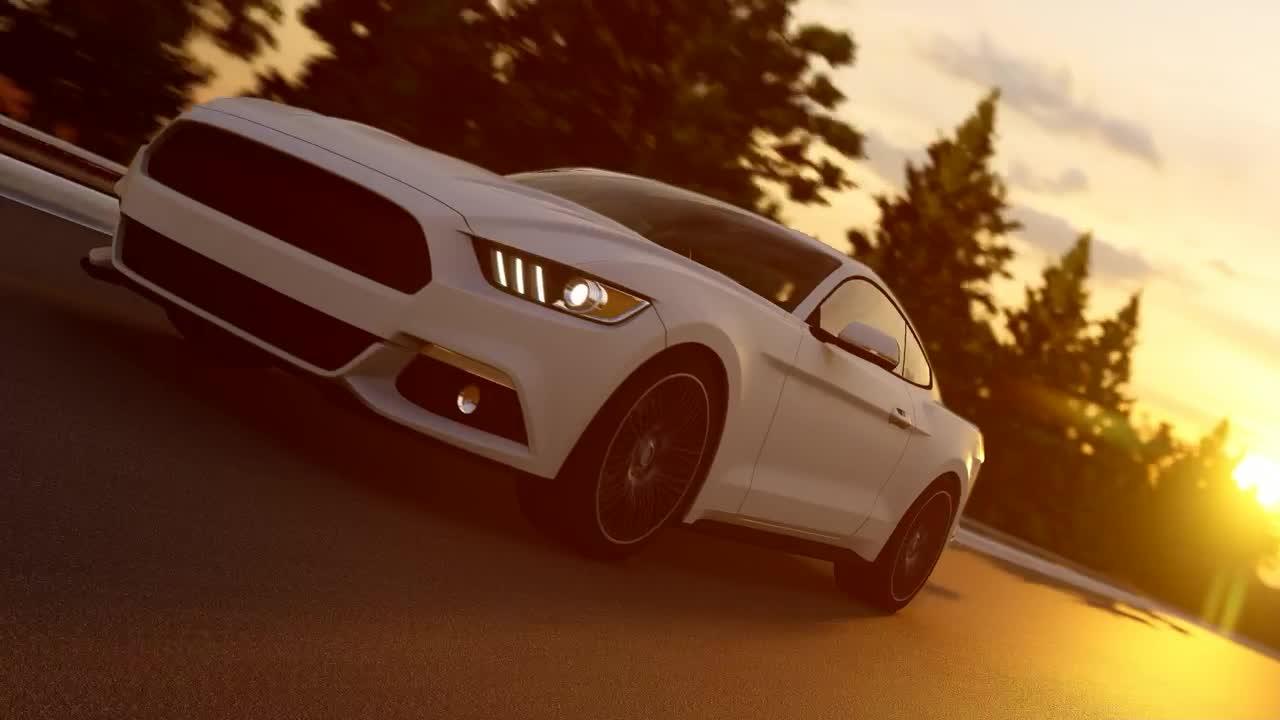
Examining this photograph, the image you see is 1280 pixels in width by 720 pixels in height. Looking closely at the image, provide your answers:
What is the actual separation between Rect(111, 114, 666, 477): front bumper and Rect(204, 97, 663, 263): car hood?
12 cm

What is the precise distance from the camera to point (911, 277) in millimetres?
72438

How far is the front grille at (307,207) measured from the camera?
5938 mm

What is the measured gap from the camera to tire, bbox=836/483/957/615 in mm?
8625

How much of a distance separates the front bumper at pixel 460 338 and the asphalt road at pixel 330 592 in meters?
0.45

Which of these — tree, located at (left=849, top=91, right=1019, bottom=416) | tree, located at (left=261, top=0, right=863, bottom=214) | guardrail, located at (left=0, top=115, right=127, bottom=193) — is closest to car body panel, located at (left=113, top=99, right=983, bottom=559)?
guardrail, located at (left=0, top=115, right=127, bottom=193)

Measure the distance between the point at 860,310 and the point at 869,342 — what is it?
688 mm

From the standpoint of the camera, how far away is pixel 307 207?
6.16m

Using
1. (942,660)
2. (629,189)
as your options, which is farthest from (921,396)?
(629,189)

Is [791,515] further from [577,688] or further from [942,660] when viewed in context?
[577,688]

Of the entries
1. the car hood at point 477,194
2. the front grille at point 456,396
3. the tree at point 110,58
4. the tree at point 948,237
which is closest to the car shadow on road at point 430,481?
the front grille at point 456,396

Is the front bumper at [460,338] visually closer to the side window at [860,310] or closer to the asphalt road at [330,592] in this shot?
the asphalt road at [330,592]

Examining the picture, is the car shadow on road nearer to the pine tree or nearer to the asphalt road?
the asphalt road

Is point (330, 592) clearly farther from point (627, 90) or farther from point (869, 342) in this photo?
point (627, 90)

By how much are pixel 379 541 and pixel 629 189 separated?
263 centimetres
